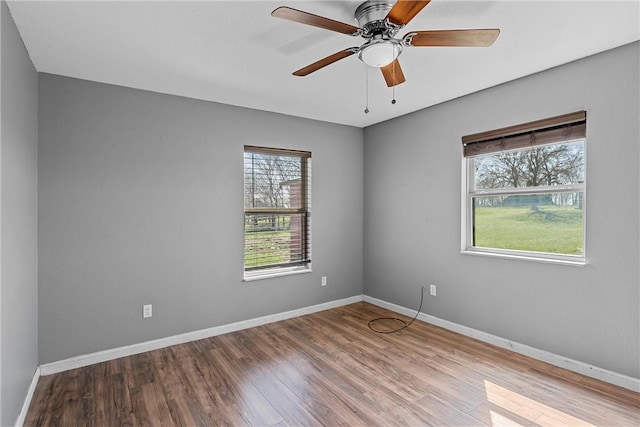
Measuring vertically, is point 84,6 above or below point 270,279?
above

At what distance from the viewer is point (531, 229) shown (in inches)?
119

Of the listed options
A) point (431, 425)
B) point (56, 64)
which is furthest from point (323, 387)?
point (56, 64)

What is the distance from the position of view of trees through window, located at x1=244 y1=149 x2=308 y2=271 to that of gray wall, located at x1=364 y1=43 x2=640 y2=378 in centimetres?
101

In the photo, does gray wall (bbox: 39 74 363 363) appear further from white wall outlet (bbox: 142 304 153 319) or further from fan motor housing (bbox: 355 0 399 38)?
fan motor housing (bbox: 355 0 399 38)

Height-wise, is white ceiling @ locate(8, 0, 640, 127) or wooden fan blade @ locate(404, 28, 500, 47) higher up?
white ceiling @ locate(8, 0, 640, 127)

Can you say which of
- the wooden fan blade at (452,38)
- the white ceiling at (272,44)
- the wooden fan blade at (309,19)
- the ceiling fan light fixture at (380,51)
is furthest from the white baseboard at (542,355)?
the wooden fan blade at (309,19)

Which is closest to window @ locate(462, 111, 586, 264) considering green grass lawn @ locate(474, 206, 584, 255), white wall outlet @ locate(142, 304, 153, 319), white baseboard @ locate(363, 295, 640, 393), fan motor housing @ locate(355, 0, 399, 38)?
green grass lawn @ locate(474, 206, 584, 255)

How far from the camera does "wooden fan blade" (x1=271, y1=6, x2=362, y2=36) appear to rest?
59.0 inches

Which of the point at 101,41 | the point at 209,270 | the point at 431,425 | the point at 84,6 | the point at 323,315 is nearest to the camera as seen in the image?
the point at 84,6

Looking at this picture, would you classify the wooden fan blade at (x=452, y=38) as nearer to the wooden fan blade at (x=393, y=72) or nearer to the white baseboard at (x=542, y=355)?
the wooden fan blade at (x=393, y=72)

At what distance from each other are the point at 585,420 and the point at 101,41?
387 centimetres

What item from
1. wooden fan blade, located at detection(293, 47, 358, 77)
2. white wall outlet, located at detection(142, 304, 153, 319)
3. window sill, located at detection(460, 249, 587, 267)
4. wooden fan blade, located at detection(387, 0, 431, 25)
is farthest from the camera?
white wall outlet, located at detection(142, 304, 153, 319)

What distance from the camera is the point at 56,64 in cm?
257

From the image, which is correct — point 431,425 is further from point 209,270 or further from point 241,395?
point 209,270
